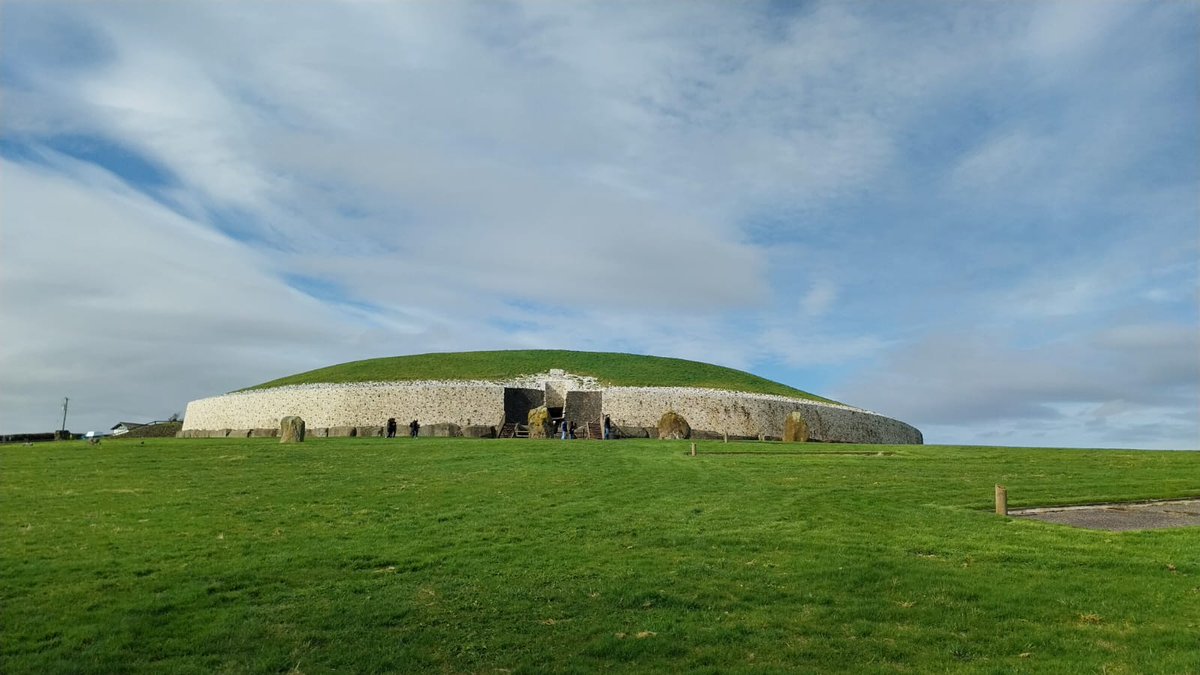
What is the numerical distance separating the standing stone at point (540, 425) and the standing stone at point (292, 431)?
540 inches

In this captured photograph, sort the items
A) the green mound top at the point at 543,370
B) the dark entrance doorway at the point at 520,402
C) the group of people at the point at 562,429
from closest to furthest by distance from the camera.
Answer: the group of people at the point at 562,429, the dark entrance doorway at the point at 520,402, the green mound top at the point at 543,370

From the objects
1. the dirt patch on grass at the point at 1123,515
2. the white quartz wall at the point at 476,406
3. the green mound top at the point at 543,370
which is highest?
the green mound top at the point at 543,370

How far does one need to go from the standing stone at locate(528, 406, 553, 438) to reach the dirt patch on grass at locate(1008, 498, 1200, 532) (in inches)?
1216

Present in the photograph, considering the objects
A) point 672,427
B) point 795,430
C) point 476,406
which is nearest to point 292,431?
point 476,406

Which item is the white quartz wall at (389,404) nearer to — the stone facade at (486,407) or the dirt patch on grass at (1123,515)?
the stone facade at (486,407)

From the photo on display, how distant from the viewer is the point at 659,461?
97.8ft

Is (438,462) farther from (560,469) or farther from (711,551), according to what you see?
(711,551)

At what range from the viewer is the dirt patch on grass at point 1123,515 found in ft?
59.4

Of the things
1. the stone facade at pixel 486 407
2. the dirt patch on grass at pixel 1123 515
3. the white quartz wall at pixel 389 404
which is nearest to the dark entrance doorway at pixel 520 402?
the stone facade at pixel 486 407

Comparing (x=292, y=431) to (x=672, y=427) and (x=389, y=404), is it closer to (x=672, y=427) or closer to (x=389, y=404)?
(x=389, y=404)

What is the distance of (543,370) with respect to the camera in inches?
2699

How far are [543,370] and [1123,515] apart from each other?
Answer: 52302mm

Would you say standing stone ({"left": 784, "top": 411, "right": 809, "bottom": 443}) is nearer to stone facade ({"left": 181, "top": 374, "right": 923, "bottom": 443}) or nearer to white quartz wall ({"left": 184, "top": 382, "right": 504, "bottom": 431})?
stone facade ({"left": 181, "top": 374, "right": 923, "bottom": 443})

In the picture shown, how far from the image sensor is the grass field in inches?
407
